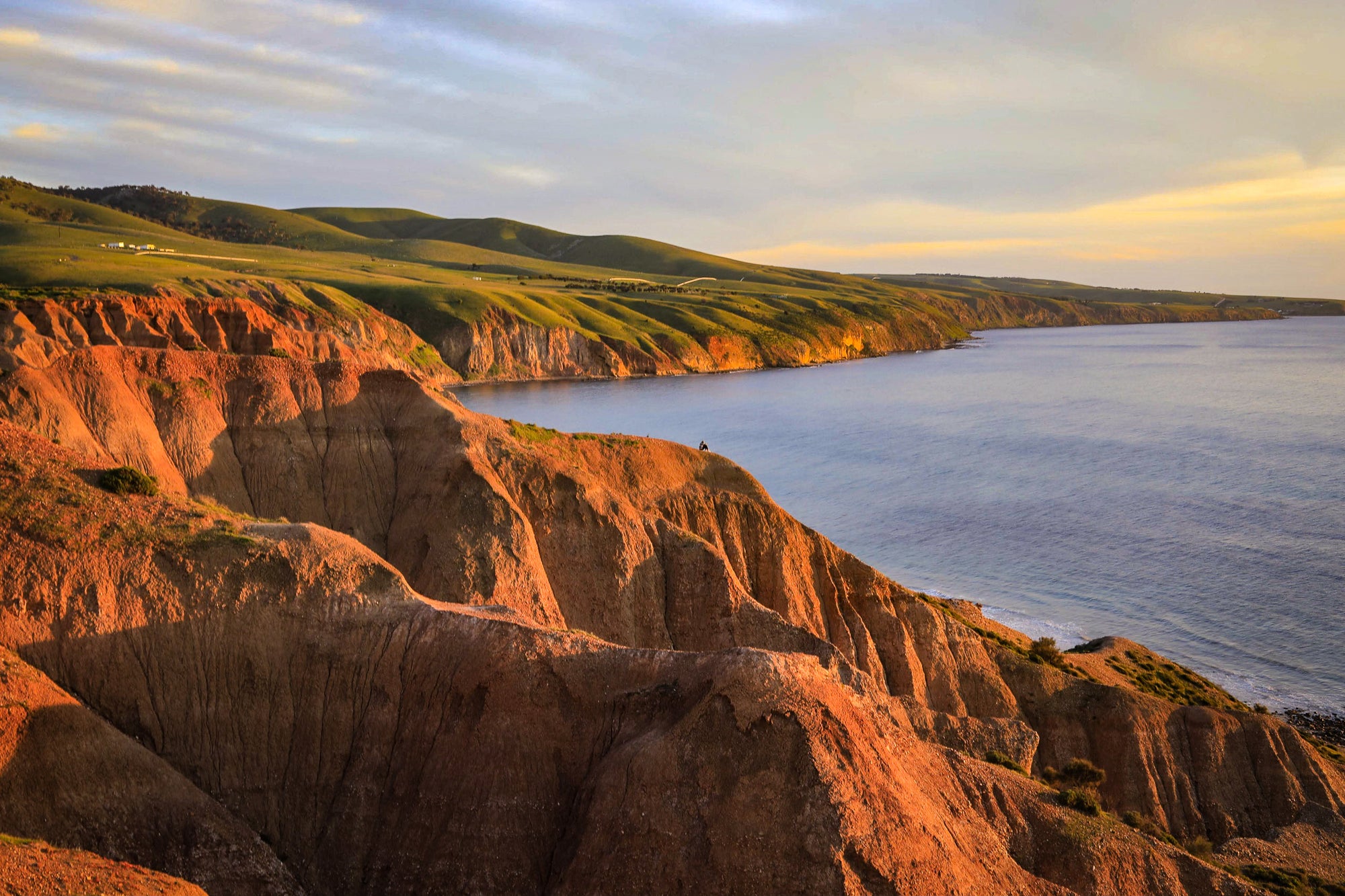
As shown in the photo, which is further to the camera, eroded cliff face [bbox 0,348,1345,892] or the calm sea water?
the calm sea water

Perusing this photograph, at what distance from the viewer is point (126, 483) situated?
25.7 meters

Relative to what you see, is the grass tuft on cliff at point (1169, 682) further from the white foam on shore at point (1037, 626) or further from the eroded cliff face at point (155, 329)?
the eroded cliff face at point (155, 329)

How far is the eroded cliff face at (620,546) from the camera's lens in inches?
1417

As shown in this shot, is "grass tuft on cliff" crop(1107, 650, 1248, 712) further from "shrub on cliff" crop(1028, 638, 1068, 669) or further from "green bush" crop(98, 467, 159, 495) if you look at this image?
"green bush" crop(98, 467, 159, 495)

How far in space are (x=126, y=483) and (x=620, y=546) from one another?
19403mm

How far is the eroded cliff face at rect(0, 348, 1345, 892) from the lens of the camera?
118 ft

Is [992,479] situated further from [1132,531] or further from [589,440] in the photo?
[589,440]

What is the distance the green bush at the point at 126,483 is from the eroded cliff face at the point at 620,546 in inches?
357

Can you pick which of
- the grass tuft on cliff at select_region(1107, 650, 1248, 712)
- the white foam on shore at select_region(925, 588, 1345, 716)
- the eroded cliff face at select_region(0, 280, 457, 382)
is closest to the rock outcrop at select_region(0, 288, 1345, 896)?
the grass tuft on cliff at select_region(1107, 650, 1248, 712)

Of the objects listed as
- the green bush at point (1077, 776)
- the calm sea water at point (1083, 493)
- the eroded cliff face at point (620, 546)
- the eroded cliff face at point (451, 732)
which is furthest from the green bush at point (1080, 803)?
the calm sea water at point (1083, 493)

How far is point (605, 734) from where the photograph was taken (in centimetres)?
2236

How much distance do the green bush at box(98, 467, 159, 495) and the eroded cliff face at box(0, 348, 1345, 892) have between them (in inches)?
357

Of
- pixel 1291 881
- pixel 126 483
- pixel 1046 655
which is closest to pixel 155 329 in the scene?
pixel 126 483

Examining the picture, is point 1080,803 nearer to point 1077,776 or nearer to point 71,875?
point 1077,776
